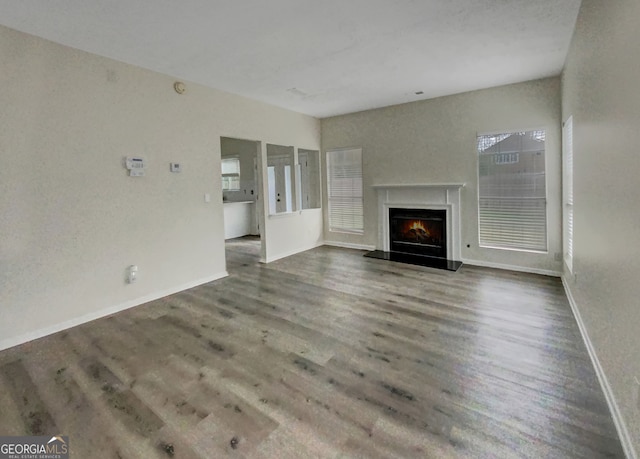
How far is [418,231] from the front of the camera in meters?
5.73

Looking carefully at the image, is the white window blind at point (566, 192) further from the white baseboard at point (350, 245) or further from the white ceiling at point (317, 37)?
the white baseboard at point (350, 245)

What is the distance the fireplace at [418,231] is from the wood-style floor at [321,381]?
1.86m

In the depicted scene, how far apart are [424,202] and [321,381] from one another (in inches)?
162

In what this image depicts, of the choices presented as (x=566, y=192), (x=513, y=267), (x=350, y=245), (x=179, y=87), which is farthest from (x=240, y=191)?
(x=566, y=192)

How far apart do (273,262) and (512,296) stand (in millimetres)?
3670

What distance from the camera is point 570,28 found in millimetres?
3027

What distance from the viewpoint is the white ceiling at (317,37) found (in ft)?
8.42

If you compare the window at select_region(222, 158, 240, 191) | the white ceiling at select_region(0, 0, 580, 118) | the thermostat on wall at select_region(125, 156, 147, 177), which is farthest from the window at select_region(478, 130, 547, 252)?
the window at select_region(222, 158, 240, 191)

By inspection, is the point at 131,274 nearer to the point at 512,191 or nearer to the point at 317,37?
the point at 317,37

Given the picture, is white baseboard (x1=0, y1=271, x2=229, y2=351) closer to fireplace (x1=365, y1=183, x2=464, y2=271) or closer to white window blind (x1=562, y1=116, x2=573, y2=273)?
fireplace (x1=365, y1=183, x2=464, y2=271)

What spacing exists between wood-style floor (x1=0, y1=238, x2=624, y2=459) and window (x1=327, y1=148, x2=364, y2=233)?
3.01 meters

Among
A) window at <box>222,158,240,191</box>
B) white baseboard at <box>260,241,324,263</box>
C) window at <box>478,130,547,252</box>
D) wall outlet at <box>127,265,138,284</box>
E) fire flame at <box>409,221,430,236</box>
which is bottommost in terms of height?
white baseboard at <box>260,241,324,263</box>

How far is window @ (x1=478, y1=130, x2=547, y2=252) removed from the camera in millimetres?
4504

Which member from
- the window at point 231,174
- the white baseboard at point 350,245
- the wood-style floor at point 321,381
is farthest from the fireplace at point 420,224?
the window at point 231,174
